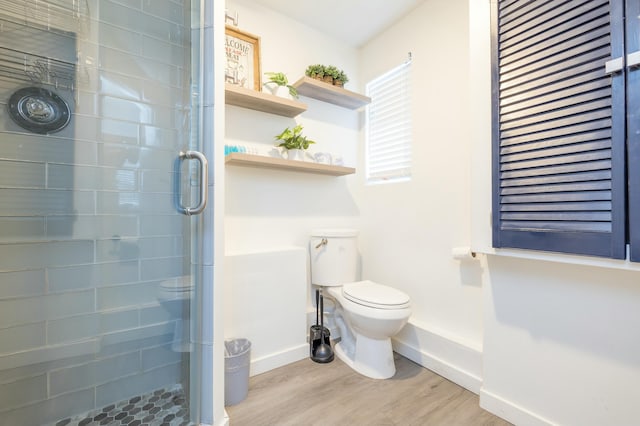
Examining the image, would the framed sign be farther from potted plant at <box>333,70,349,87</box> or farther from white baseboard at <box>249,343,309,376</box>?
white baseboard at <box>249,343,309,376</box>

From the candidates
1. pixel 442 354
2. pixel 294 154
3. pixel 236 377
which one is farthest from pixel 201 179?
pixel 442 354

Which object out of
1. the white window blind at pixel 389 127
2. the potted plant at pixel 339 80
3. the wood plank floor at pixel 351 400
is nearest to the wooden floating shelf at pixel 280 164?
the white window blind at pixel 389 127

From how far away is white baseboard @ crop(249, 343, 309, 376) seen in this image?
5.41ft

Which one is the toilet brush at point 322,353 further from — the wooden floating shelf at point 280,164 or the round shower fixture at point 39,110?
the round shower fixture at point 39,110

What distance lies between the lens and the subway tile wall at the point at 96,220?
41.1 inches

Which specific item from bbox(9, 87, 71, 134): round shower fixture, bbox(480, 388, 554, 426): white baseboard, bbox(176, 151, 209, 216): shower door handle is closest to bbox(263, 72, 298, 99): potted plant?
bbox(176, 151, 209, 216): shower door handle

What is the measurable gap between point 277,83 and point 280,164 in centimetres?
57

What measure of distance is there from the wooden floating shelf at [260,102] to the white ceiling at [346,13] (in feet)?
2.33

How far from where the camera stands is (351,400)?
1419 mm

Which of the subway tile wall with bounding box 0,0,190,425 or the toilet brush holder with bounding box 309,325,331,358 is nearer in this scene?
the subway tile wall with bounding box 0,0,190,425

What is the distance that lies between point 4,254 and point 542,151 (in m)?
2.08

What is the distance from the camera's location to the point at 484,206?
131cm

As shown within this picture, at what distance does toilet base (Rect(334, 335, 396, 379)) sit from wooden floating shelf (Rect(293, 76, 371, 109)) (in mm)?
1691

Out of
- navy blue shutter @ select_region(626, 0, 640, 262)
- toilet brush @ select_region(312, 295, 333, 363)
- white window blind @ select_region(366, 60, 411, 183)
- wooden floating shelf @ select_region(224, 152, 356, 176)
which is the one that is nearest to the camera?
navy blue shutter @ select_region(626, 0, 640, 262)
